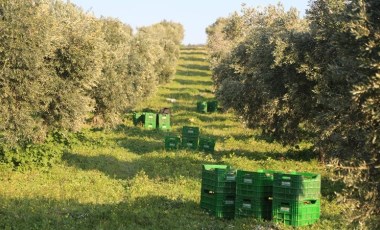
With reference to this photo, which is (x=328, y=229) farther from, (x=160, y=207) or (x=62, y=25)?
(x=62, y=25)

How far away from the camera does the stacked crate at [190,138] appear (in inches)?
1089

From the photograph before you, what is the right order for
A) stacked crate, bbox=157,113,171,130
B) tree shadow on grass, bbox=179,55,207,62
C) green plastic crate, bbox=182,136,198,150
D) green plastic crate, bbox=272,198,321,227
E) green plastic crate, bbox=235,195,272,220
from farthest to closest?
1. tree shadow on grass, bbox=179,55,207,62
2. stacked crate, bbox=157,113,171,130
3. green plastic crate, bbox=182,136,198,150
4. green plastic crate, bbox=235,195,272,220
5. green plastic crate, bbox=272,198,321,227

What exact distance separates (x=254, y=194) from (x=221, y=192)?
1.15 meters

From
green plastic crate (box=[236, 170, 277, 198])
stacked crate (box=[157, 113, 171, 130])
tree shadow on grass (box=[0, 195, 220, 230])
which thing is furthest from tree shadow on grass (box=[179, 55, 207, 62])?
green plastic crate (box=[236, 170, 277, 198])

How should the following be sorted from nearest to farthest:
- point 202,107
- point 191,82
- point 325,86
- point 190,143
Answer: point 325,86 → point 190,143 → point 202,107 → point 191,82

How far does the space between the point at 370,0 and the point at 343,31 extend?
0.90 meters

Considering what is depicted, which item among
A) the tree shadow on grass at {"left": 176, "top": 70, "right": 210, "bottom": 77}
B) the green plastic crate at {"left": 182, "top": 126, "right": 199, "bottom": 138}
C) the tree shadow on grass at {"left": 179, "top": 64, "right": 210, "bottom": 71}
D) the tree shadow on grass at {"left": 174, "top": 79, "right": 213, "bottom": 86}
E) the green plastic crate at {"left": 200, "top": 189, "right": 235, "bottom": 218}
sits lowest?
the green plastic crate at {"left": 200, "top": 189, "right": 235, "bottom": 218}

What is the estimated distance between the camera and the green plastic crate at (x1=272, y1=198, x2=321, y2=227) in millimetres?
12969

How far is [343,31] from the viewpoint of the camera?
10.5m

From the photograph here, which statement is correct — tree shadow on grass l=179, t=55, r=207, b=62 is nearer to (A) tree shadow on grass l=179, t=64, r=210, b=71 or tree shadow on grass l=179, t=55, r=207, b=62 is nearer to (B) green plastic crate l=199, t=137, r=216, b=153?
(A) tree shadow on grass l=179, t=64, r=210, b=71

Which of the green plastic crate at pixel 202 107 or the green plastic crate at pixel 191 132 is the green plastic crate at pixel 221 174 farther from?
the green plastic crate at pixel 202 107

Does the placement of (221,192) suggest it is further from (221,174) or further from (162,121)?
(162,121)

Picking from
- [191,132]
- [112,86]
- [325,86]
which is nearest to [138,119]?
[112,86]

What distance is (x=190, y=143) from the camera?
91.7 ft
